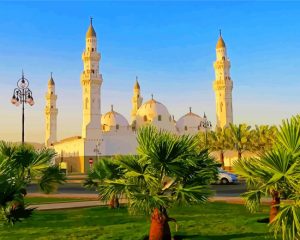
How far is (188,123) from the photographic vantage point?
98.3 m

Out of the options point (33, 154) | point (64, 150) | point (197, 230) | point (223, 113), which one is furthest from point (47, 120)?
point (197, 230)

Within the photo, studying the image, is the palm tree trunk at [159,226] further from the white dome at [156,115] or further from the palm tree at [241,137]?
the white dome at [156,115]

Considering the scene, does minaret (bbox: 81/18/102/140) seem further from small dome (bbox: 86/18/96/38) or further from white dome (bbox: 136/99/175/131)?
white dome (bbox: 136/99/175/131)

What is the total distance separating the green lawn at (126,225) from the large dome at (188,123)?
80.2 metres

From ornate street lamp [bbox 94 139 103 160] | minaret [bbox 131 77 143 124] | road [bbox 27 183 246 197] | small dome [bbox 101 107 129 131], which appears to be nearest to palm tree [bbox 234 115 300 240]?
road [bbox 27 183 246 197]

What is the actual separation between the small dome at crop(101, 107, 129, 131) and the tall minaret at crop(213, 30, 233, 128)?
22085mm

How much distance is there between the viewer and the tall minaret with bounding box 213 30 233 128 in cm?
8675

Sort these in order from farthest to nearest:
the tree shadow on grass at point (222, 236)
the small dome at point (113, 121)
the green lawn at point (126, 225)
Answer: the small dome at point (113, 121) → the green lawn at point (126, 225) → the tree shadow on grass at point (222, 236)

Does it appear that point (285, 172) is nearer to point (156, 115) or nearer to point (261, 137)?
point (261, 137)

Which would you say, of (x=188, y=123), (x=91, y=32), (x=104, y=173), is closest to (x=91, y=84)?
(x=91, y=32)

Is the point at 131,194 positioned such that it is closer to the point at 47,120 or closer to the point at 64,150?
the point at 64,150

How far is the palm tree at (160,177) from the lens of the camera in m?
10.3

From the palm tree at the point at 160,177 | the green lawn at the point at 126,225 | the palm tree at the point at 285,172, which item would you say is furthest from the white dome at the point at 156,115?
the palm tree at the point at 285,172

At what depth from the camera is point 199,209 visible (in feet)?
58.0
